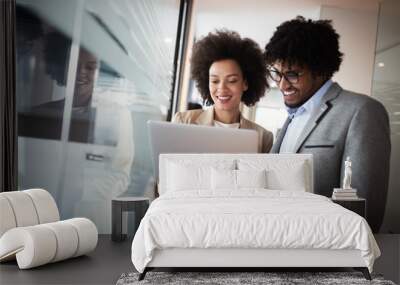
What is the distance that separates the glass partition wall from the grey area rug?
6.16ft

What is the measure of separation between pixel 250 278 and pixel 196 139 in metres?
1.43

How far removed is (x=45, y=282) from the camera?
3025 millimetres

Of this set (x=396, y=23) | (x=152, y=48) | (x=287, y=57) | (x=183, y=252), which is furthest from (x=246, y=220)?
(x=396, y=23)

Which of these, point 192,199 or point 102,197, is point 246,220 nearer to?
point 192,199

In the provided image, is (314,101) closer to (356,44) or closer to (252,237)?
(356,44)

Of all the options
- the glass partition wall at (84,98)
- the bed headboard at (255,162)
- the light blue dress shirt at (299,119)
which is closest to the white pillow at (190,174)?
the bed headboard at (255,162)

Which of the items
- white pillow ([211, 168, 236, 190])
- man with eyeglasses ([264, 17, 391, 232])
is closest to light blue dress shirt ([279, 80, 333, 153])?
man with eyeglasses ([264, 17, 391, 232])

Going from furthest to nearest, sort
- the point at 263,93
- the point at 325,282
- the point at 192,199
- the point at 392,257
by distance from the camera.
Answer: the point at 263,93 → the point at 392,257 → the point at 192,199 → the point at 325,282

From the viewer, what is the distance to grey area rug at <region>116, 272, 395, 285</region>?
9.93 ft

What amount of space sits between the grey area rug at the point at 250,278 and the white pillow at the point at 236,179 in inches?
38.9

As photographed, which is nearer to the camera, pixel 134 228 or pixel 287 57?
pixel 134 228

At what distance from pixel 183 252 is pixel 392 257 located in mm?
1754

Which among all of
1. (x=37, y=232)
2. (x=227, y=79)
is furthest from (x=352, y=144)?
(x=37, y=232)

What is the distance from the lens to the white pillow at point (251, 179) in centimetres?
410
